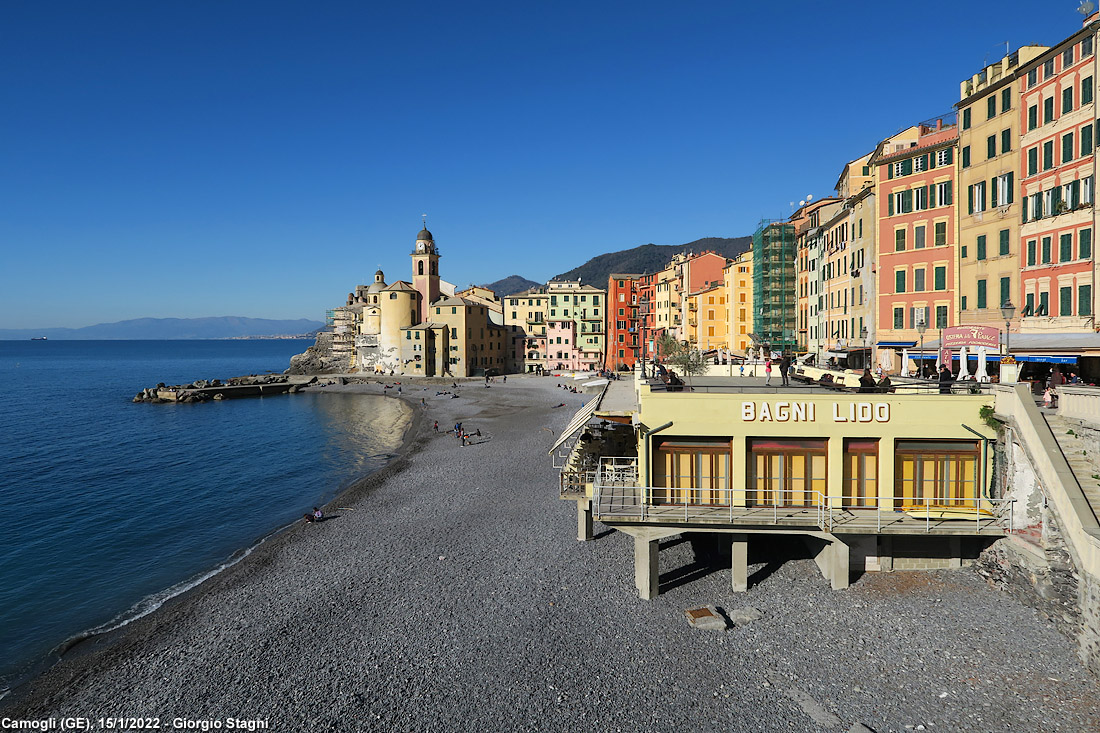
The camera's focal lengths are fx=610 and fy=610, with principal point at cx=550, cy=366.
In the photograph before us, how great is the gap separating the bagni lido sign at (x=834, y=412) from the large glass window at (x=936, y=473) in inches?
48.2

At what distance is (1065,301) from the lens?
98.1ft

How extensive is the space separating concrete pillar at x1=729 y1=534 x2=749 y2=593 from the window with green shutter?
22.4 metres

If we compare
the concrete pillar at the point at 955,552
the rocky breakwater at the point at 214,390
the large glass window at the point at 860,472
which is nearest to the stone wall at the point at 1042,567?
the concrete pillar at the point at 955,552

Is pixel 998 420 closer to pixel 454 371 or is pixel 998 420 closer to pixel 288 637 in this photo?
pixel 288 637

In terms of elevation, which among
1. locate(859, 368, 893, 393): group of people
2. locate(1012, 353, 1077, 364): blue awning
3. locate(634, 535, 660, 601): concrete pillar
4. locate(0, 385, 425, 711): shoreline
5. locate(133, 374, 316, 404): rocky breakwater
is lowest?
locate(0, 385, 425, 711): shoreline

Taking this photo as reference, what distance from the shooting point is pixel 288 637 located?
65.0 ft

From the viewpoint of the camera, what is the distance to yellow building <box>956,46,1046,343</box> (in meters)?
32.6

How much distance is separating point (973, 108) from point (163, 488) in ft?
185

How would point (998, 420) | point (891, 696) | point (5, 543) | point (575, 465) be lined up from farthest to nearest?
point (5, 543), point (575, 465), point (998, 420), point (891, 696)

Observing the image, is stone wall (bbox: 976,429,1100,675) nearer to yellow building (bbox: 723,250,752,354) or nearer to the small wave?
the small wave

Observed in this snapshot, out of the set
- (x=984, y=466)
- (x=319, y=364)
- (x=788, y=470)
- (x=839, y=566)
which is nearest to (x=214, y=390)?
(x=319, y=364)

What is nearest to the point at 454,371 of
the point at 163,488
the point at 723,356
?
the point at 723,356

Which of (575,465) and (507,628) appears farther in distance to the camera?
(575,465)

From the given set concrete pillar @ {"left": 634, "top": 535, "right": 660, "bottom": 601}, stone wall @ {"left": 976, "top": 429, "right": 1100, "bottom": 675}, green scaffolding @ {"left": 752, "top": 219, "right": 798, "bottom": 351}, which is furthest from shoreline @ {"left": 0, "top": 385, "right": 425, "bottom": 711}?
green scaffolding @ {"left": 752, "top": 219, "right": 798, "bottom": 351}
